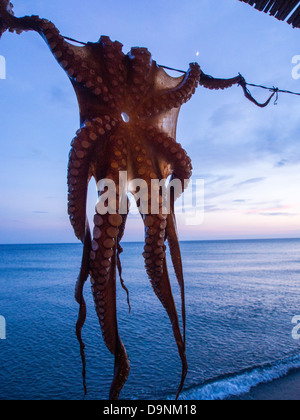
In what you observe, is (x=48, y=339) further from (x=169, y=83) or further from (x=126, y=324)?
(x=169, y=83)

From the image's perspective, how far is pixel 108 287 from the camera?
1.21 meters

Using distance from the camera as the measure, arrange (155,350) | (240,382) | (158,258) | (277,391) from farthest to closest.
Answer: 1. (155,350)
2. (240,382)
3. (277,391)
4. (158,258)

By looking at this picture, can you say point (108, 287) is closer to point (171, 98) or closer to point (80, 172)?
point (80, 172)

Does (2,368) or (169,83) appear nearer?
(169,83)

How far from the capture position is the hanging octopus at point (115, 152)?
1208mm

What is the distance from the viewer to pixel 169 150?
5.03ft

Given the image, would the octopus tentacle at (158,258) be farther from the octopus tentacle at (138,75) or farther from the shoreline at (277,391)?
the shoreline at (277,391)

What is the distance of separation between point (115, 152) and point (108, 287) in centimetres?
67

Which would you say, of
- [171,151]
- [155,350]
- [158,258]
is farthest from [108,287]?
[155,350]

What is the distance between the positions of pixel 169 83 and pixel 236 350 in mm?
8463

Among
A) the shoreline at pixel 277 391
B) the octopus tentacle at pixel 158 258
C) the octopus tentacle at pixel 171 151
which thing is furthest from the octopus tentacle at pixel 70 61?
the shoreline at pixel 277 391

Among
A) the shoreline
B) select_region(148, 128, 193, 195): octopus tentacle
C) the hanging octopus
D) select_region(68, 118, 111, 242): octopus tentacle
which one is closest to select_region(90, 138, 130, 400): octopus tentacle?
the hanging octopus
